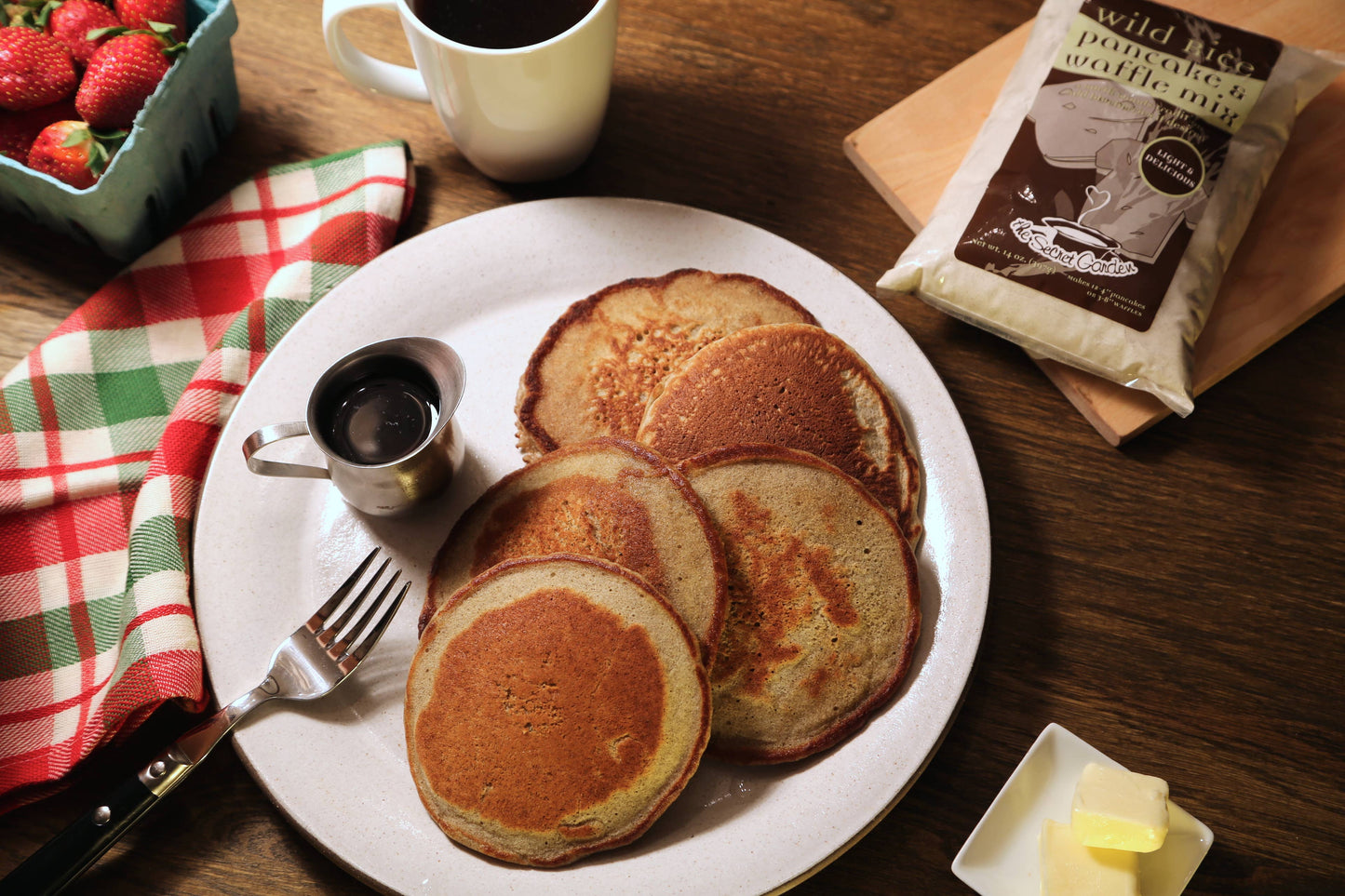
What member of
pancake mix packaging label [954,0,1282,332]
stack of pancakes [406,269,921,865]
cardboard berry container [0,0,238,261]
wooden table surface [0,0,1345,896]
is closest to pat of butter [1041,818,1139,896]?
wooden table surface [0,0,1345,896]

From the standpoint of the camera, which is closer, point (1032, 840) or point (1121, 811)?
point (1121, 811)

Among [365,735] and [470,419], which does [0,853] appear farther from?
[470,419]

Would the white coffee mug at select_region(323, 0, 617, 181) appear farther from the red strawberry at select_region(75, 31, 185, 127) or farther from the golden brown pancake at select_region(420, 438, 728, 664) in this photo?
the golden brown pancake at select_region(420, 438, 728, 664)

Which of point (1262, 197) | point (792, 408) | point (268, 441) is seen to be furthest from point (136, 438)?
point (1262, 197)

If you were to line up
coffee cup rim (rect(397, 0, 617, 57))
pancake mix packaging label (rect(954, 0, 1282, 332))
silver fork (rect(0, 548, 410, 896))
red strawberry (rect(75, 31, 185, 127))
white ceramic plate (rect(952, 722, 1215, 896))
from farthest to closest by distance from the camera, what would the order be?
pancake mix packaging label (rect(954, 0, 1282, 332)), red strawberry (rect(75, 31, 185, 127)), coffee cup rim (rect(397, 0, 617, 57)), white ceramic plate (rect(952, 722, 1215, 896)), silver fork (rect(0, 548, 410, 896))

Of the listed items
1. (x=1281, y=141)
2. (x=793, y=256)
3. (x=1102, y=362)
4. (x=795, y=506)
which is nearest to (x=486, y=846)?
(x=795, y=506)

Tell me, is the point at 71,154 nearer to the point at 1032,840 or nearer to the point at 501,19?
the point at 501,19
